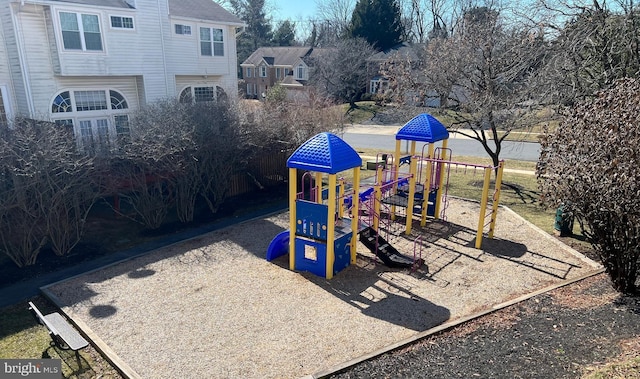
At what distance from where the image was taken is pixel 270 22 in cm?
7162

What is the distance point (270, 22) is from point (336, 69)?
32.9 metres

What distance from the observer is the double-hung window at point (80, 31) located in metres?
15.7

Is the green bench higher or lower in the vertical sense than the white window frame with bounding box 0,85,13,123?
lower

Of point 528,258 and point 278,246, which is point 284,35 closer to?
point 278,246

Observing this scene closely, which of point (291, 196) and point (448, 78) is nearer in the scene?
point (291, 196)

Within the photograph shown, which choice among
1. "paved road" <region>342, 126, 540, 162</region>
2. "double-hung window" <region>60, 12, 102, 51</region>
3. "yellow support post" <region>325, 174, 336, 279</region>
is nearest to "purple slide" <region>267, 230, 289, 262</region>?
"yellow support post" <region>325, 174, 336, 279</region>

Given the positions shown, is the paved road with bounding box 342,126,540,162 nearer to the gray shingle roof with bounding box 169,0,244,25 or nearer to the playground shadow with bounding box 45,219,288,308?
the gray shingle roof with bounding box 169,0,244,25

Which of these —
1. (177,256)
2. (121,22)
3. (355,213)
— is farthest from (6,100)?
(355,213)

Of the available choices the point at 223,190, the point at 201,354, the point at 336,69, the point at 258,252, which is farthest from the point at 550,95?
the point at 336,69

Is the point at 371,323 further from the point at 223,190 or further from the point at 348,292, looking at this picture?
the point at 223,190

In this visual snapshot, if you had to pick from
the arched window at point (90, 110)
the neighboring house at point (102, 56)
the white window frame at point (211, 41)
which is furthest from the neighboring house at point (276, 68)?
the arched window at point (90, 110)

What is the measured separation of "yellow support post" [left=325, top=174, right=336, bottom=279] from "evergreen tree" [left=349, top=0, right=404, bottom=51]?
144 feet

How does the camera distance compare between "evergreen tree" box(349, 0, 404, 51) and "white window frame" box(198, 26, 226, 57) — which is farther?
"evergreen tree" box(349, 0, 404, 51)

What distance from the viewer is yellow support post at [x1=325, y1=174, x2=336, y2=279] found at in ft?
28.6
